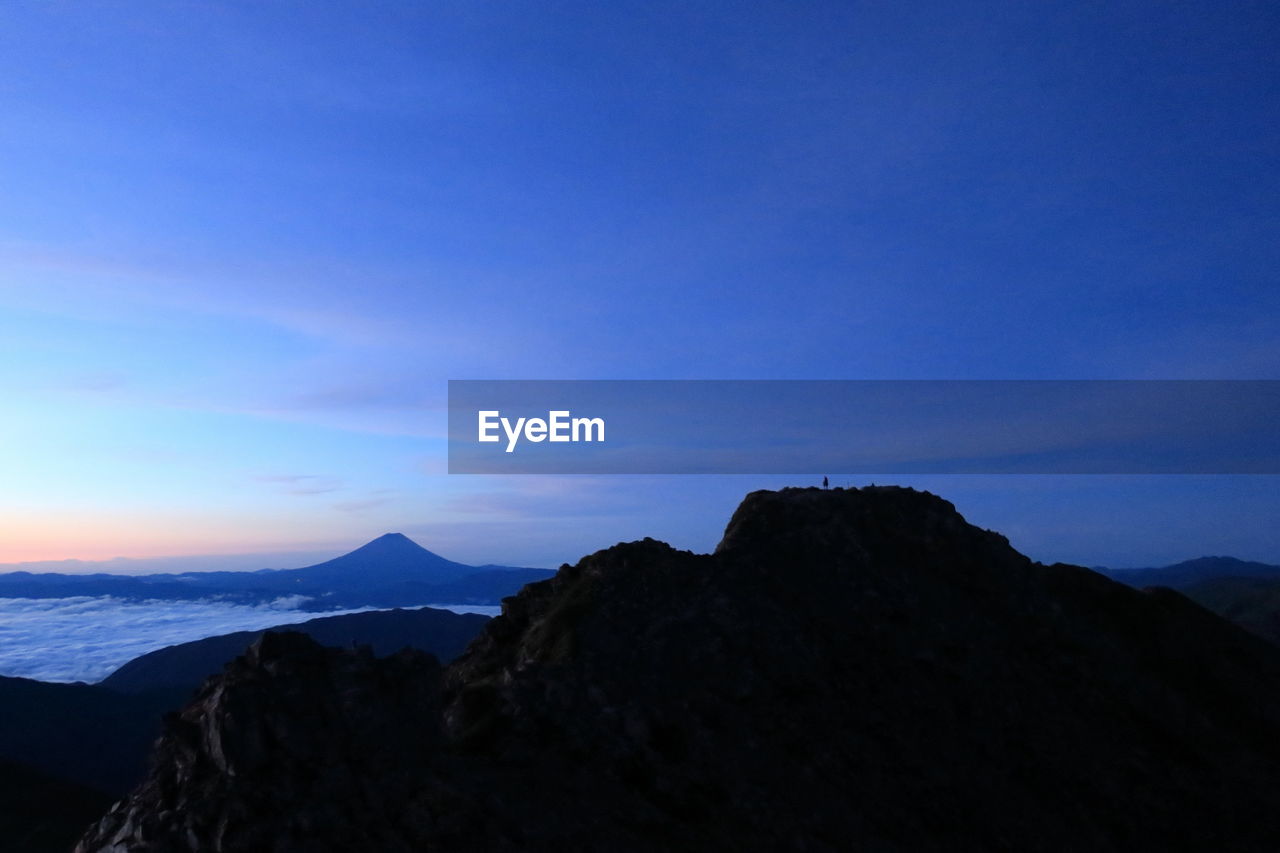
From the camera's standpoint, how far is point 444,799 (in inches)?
700

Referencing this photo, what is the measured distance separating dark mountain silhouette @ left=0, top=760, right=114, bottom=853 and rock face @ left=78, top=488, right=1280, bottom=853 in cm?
9805

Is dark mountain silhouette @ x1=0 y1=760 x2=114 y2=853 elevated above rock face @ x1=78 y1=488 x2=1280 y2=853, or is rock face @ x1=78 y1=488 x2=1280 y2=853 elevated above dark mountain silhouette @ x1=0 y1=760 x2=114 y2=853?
rock face @ x1=78 y1=488 x2=1280 y2=853

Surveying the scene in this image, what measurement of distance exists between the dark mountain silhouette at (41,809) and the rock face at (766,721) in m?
98.1

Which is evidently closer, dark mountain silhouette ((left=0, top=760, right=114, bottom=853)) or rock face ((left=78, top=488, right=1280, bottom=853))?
rock face ((left=78, top=488, right=1280, bottom=853))

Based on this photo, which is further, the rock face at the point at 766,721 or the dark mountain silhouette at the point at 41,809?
the dark mountain silhouette at the point at 41,809

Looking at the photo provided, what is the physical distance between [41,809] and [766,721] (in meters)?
127

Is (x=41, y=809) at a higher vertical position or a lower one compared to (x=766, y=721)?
lower

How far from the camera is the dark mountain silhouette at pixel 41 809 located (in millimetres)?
98188

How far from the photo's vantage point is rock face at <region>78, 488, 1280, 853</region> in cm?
1727

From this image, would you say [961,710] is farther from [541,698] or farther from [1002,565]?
[541,698]

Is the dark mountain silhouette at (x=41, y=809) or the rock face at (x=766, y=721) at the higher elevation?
the rock face at (x=766, y=721)

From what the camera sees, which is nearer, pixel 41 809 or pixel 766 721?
pixel 766 721

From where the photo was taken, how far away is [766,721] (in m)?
27.3

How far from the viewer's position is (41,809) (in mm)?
110375
